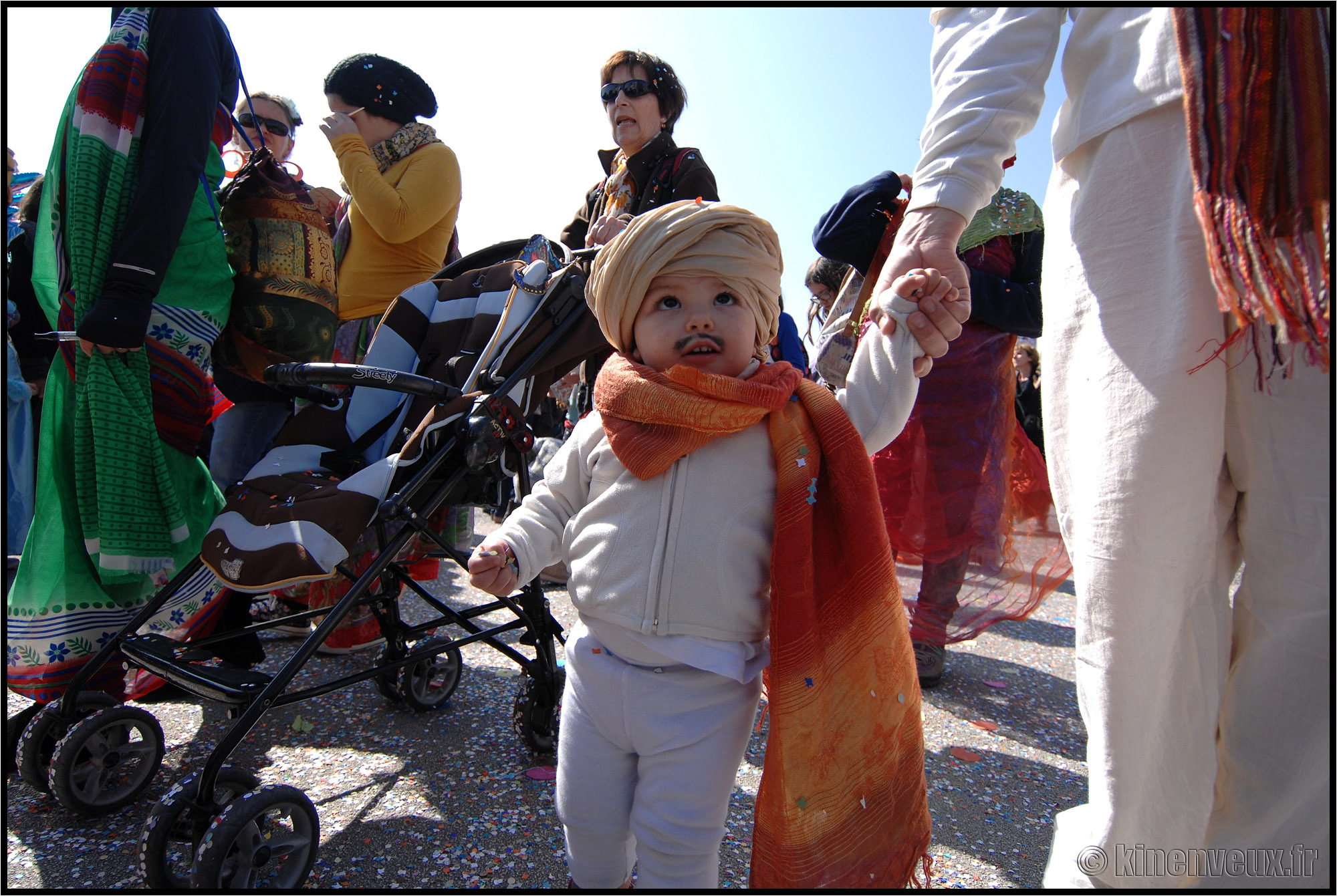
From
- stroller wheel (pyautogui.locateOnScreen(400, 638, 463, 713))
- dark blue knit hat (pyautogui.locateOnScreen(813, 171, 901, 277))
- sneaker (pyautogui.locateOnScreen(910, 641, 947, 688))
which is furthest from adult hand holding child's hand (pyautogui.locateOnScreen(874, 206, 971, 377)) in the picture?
sneaker (pyautogui.locateOnScreen(910, 641, 947, 688))

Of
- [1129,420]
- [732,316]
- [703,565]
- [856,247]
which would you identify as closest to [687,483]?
[703,565]

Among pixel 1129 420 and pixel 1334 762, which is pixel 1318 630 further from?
Answer: pixel 1129 420

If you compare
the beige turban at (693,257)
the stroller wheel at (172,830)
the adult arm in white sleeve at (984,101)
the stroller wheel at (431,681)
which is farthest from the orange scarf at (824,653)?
the stroller wheel at (431,681)

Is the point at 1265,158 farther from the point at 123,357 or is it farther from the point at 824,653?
the point at 123,357

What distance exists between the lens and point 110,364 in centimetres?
188

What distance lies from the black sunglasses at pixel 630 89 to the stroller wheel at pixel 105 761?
2.38 m

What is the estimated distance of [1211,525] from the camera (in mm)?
991

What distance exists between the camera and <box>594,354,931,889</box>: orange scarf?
3.60 feet

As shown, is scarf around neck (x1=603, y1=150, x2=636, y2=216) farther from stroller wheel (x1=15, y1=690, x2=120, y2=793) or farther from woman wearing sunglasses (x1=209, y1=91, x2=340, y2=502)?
stroller wheel (x1=15, y1=690, x2=120, y2=793)

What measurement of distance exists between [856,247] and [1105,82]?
1.30m

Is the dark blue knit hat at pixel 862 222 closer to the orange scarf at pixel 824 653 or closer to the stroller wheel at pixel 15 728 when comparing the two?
the orange scarf at pixel 824 653

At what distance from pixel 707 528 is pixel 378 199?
6.57 ft

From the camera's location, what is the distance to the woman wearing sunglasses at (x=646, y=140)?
251 cm

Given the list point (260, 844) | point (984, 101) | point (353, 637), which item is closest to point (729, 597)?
point (984, 101)
